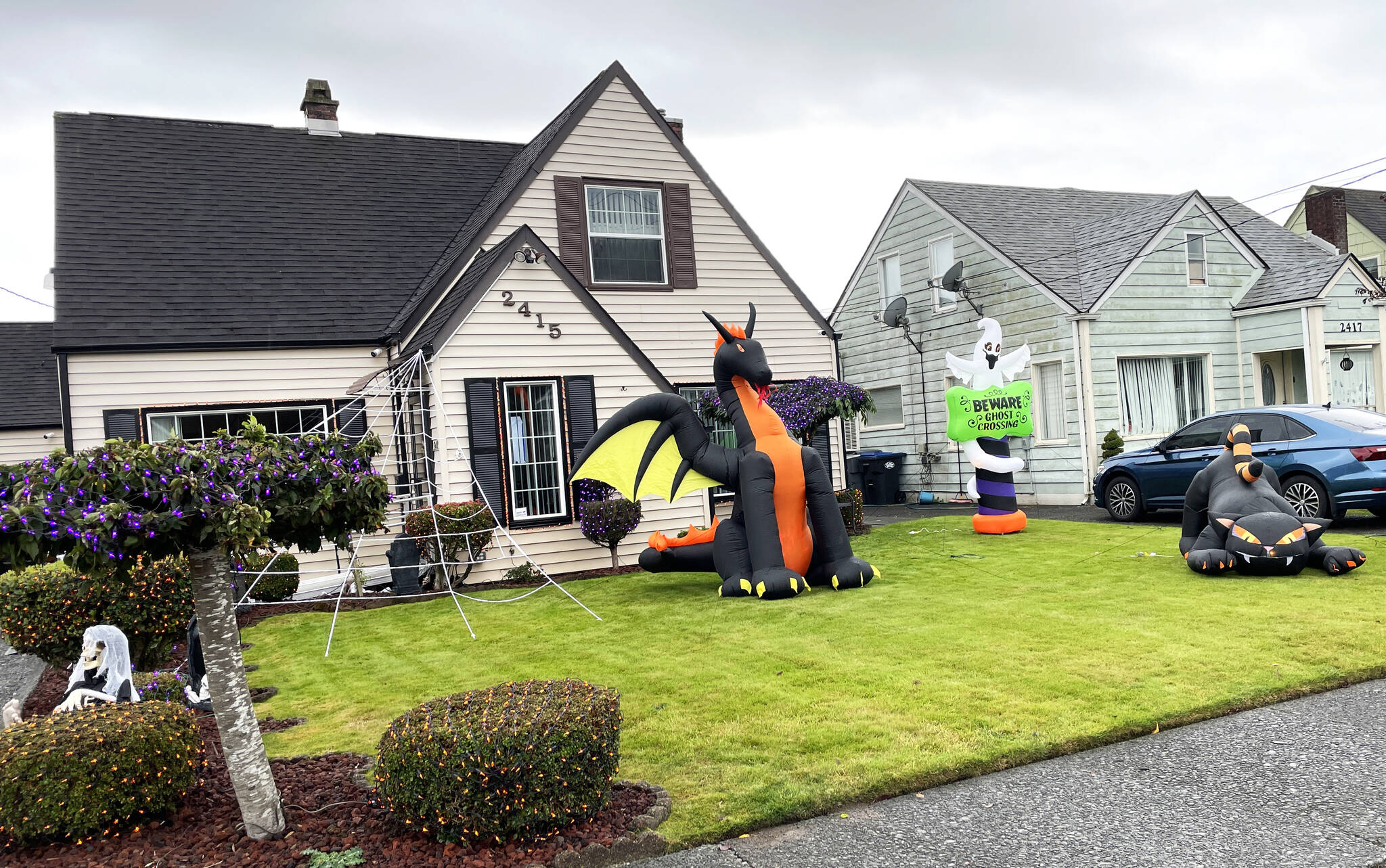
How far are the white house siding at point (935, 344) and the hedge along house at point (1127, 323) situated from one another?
38 mm

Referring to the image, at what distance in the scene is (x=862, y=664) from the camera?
6.49 metres

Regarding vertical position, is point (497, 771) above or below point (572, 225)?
below

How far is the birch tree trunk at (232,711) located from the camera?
4.03 metres

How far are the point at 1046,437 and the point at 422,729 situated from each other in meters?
15.9

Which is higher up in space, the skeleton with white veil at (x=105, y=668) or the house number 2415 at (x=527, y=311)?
the house number 2415 at (x=527, y=311)

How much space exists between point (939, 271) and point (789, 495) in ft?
41.5

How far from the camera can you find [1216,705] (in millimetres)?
5164

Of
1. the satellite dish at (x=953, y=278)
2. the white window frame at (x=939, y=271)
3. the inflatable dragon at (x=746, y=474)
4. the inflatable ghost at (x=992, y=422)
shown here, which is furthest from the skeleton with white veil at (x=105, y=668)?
the white window frame at (x=939, y=271)

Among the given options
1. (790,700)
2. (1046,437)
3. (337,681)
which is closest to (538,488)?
(337,681)

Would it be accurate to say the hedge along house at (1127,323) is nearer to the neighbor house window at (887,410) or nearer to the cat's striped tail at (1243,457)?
the neighbor house window at (887,410)

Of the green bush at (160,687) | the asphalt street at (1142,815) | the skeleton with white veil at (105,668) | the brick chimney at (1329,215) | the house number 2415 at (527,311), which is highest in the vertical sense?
the brick chimney at (1329,215)

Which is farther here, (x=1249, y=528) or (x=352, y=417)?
(x=352, y=417)

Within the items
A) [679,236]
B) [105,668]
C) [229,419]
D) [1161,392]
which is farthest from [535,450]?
[1161,392]

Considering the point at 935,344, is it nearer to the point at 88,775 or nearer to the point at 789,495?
the point at 789,495
